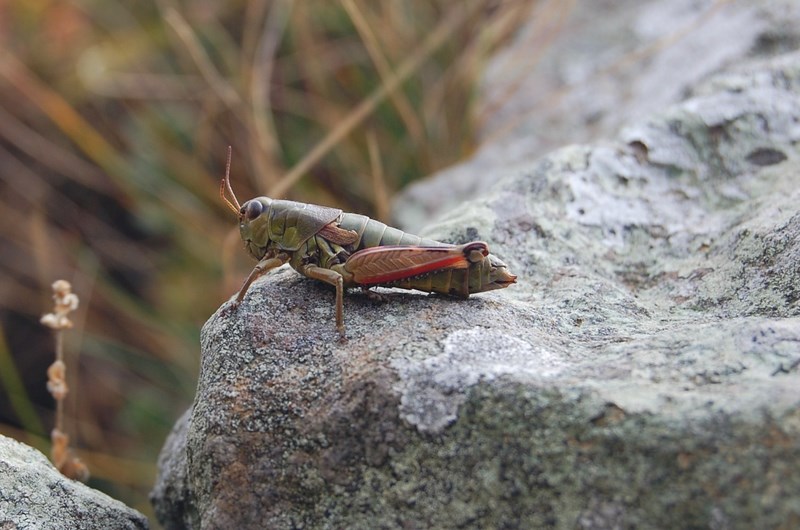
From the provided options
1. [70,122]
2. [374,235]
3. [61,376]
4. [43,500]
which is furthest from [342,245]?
[70,122]

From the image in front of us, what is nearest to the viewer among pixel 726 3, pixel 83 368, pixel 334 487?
pixel 334 487

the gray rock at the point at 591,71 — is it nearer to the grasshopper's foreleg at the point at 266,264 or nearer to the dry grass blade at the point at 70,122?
the grasshopper's foreleg at the point at 266,264

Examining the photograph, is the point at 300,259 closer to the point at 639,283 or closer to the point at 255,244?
the point at 255,244

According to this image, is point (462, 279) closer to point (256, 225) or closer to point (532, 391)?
point (532, 391)

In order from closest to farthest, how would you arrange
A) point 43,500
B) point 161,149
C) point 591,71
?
point 43,500 → point 591,71 → point 161,149

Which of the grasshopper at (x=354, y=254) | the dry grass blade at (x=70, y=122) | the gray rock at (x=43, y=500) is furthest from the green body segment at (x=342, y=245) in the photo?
the dry grass blade at (x=70, y=122)

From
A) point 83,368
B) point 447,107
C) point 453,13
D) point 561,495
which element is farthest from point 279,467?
point 83,368
